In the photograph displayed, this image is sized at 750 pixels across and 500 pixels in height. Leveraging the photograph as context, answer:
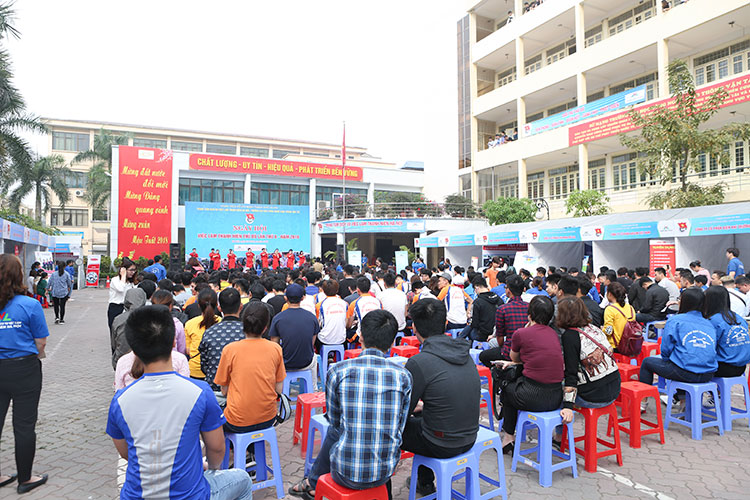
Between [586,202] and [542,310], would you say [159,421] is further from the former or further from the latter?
[586,202]

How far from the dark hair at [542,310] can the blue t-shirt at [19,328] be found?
3649 millimetres

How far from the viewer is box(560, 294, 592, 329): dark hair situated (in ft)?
12.0

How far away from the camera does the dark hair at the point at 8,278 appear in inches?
127

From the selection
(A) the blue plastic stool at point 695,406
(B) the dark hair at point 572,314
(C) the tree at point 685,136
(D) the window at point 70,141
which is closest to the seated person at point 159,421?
(B) the dark hair at point 572,314

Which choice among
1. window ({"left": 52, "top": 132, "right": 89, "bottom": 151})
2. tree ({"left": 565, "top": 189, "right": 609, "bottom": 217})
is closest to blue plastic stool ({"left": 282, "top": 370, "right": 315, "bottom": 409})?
tree ({"left": 565, "top": 189, "right": 609, "bottom": 217})

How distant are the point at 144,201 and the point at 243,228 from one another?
18.3 feet

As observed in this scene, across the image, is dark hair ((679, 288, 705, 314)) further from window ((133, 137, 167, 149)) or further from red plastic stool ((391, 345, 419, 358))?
window ((133, 137, 167, 149))

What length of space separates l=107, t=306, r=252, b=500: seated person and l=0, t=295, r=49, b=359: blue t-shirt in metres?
1.79

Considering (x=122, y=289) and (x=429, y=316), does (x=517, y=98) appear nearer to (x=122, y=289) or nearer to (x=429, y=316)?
(x=122, y=289)

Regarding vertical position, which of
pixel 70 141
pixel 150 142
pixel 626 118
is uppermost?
pixel 150 142

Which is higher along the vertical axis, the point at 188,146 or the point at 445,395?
the point at 188,146

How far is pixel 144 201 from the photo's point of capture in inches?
974

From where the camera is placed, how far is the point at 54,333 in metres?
10.6

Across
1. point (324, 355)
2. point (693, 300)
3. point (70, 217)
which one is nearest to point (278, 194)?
point (70, 217)
